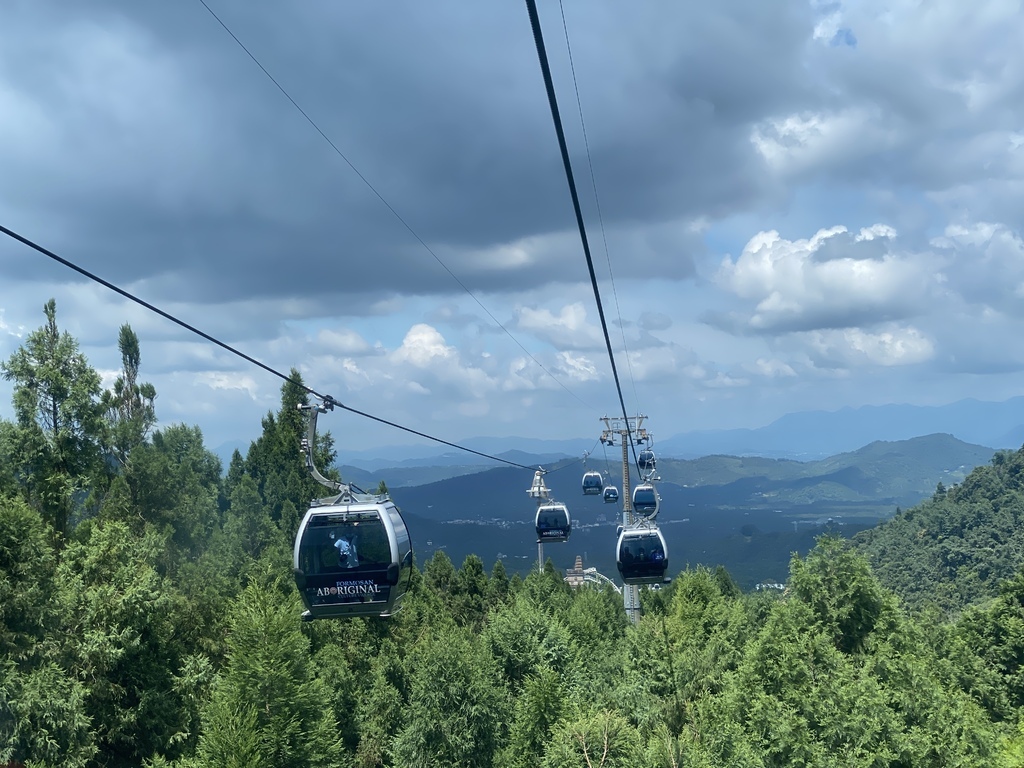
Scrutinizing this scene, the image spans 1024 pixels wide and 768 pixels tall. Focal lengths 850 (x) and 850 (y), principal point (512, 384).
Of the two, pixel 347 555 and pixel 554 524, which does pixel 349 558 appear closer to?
pixel 347 555

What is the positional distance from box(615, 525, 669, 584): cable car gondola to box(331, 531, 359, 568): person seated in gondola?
47.8 ft

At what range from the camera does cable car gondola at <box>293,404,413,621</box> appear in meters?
16.8

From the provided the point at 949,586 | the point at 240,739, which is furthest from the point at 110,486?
the point at 949,586

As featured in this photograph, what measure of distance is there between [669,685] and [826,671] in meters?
12.9

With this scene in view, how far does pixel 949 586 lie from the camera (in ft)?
405

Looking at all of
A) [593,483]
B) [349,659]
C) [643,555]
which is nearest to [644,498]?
[593,483]

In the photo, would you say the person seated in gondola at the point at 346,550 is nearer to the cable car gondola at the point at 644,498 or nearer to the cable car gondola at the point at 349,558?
the cable car gondola at the point at 349,558

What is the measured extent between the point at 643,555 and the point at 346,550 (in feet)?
50.0

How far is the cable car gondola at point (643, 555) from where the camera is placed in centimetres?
2964

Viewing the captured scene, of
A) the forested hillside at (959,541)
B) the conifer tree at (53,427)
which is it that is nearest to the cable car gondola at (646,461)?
the conifer tree at (53,427)

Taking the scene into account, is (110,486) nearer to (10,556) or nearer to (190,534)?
(190,534)

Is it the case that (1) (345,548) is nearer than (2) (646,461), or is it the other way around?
(1) (345,548)

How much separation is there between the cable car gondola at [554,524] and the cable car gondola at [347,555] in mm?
22885

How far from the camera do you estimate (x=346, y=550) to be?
55.6 feet
